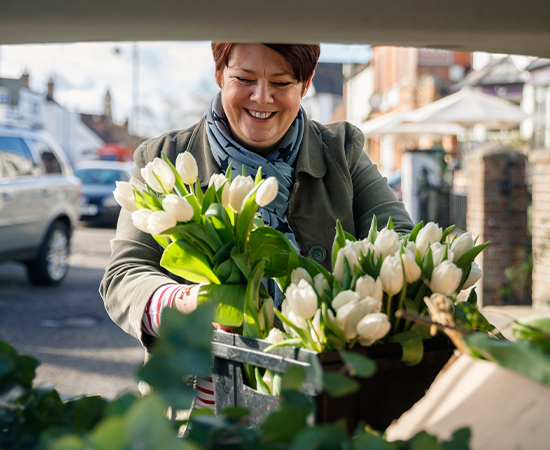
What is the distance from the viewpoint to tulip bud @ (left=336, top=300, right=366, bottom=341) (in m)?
0.84


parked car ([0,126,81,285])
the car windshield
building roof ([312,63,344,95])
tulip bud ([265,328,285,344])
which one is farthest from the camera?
building roof ([312,63,344,95])

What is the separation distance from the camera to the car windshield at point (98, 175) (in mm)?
15602

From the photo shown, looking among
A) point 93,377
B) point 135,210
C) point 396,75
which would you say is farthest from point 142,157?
point 396,75

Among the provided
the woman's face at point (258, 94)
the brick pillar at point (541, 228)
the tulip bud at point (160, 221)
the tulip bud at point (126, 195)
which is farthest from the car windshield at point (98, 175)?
the tulip bud at point (160, 221)

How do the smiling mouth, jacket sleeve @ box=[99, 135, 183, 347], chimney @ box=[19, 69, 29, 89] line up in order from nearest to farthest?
1. jacket sleeve @ box=[99, 135, 183, 347]
2. the smiling mouth
3. chimney @ box=[19, 69, 29, 89]

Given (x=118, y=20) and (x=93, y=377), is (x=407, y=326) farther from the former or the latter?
(x=93, y=377)

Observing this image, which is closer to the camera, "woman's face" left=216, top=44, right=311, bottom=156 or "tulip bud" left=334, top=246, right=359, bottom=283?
"tulip bud" left=334, top=246, right=359, bottom=283

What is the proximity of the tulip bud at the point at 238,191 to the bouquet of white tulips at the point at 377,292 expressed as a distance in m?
0.13

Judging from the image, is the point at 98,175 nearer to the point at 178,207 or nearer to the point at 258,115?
the point at 258,115

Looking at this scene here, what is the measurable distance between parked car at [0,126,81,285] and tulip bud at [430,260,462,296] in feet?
22.6

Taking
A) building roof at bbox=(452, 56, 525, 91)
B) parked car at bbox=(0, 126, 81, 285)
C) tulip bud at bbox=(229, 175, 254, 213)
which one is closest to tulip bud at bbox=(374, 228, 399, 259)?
tulip bud at bbox=(229, 175, 254, 213)

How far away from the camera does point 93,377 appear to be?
4770mm

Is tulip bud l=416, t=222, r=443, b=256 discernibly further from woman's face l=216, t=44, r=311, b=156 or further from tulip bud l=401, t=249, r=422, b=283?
woman's face l=216, t=44, r=311, b=156

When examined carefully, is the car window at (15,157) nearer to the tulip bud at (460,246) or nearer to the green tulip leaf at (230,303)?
the green tulip leaf at (230,303)
